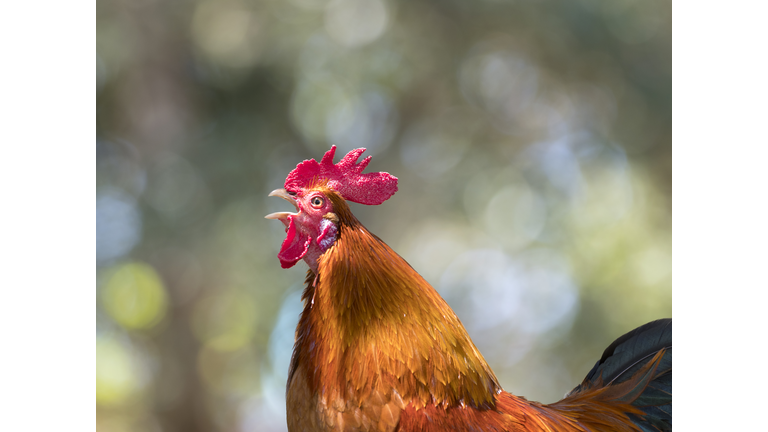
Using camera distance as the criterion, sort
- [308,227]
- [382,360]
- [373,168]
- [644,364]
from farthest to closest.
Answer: [373,168] → [644,364] → [308,227] → [382,360]

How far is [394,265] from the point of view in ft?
5.31

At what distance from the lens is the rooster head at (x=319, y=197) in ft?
5.36

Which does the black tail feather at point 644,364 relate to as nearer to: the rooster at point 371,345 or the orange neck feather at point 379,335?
the rooster at point 371,345

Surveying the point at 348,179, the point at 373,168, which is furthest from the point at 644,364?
→ the point at 373,168

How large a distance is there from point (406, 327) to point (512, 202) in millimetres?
2282

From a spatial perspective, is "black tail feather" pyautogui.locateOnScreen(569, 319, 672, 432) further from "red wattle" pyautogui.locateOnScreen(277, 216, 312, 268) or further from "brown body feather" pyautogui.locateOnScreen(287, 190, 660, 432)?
"red wattle" pyautogui.locateOnScreen(277, 216, 312, 268)

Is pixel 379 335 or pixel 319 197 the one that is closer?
pixel 379 335

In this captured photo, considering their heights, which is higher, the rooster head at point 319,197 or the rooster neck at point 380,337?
the rooster head at point 319,197

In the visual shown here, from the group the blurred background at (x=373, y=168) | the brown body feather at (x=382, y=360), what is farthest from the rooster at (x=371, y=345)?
the blurred background at (x=373, y=168)

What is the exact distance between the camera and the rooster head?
163 cm

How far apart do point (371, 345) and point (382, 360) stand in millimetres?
60

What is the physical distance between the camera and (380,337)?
60.7 inches

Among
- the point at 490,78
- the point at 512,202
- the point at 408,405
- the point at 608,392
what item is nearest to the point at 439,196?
the point at 512,202

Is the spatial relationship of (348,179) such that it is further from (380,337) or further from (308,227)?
(380,337)
